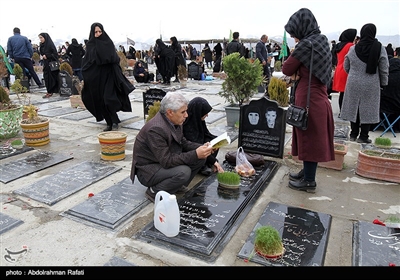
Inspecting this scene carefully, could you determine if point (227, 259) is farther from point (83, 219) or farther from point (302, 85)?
point (302, 85)

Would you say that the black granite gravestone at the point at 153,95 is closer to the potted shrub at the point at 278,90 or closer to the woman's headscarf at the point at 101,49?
the woman's headscarf at the point at 101,49

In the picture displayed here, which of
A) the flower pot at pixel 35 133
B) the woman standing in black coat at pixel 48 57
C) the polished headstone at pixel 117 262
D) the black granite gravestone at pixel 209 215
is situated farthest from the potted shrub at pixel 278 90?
the woman standing in black coat at pixel 48 57

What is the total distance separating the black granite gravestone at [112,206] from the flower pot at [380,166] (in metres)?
2.72

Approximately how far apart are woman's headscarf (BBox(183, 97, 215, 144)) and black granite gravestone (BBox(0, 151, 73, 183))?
6.53 feet

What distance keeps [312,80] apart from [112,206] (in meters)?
2.45

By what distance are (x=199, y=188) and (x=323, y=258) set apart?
5.08 ft

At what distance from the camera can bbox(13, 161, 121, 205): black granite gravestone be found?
11.7 feet

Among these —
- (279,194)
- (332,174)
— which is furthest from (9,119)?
(332,174)

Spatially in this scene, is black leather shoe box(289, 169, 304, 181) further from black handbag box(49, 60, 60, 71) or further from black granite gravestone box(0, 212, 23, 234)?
black handbag box(49, 60, 60, 71)

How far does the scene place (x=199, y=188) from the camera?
3650 millimetres

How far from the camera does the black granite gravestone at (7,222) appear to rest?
2929 millimetres

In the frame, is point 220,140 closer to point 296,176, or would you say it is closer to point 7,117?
point 296,176

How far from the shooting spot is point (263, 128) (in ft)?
15.0

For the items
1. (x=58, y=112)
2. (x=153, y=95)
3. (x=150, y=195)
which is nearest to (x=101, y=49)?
(x=153, y=95)
